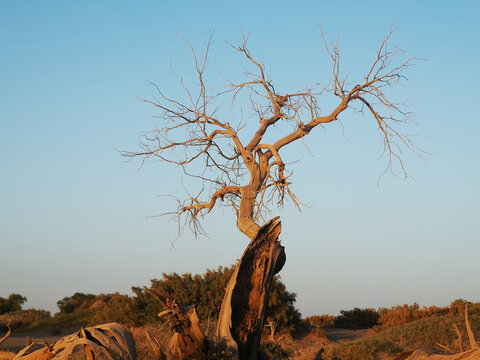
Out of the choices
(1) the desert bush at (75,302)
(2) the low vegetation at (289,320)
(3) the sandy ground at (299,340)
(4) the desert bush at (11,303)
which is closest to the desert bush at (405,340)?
(2) the low vegetation at (289,320)

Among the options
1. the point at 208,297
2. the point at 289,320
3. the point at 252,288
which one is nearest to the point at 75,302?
the point at 208,297

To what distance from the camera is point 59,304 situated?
109ft

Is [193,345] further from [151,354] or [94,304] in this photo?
[94,304]

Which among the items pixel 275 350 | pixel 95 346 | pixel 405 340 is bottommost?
pixel 95 346

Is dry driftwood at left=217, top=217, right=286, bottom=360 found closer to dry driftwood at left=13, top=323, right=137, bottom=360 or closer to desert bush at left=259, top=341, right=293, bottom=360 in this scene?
dry driftwood at left=13, top=323, right=137, bottom=360

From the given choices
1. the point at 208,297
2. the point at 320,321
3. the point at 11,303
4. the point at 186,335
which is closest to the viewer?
the point at 186,335

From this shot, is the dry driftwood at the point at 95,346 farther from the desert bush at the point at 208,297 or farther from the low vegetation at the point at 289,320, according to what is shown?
the desert bush at the point at 208,297

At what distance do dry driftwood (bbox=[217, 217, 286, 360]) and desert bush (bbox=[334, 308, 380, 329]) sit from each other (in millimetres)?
19423

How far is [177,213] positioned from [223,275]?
12.4 meters

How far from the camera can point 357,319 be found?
90.4 feet

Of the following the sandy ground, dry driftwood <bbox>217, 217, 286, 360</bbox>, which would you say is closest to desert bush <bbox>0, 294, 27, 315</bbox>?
the sandy ground

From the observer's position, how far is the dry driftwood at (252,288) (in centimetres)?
851

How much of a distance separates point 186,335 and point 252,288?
1.46 meters

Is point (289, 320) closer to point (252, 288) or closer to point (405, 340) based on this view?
point (405, 340)
